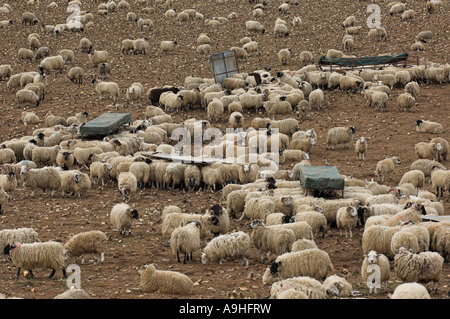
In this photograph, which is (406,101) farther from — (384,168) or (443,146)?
(384,168)

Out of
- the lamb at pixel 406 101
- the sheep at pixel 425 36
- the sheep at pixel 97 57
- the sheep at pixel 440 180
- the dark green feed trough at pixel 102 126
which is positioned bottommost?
the sheep at pixel 440 180

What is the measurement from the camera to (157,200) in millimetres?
19062

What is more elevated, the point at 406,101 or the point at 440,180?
the point at 406,101

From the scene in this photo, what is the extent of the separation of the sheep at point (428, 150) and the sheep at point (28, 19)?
1074 inches

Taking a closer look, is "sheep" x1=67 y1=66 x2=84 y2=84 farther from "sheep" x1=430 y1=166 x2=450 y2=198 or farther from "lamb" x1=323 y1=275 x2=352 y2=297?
"lamb" x1=323 y1=275 x2=352 y2=297

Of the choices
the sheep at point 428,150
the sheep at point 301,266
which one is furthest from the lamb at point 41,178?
the sheep at point 428,150

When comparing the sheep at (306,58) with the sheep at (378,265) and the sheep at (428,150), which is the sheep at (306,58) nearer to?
the sheep at (428,150)

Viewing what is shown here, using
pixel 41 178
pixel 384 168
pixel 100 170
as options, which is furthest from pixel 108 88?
pixel 384 168

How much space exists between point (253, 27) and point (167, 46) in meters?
5.89

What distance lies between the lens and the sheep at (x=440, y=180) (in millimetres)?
18078

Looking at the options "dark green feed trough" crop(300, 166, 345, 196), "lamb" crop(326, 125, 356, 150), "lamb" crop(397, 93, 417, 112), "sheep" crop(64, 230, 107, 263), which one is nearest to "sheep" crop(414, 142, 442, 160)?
"lamb" crop(326, 125, 356, 150)

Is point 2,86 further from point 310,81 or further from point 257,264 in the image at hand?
point 257,264

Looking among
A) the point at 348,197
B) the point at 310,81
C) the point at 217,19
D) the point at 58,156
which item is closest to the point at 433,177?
the point at 348,197

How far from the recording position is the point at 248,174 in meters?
19.6
